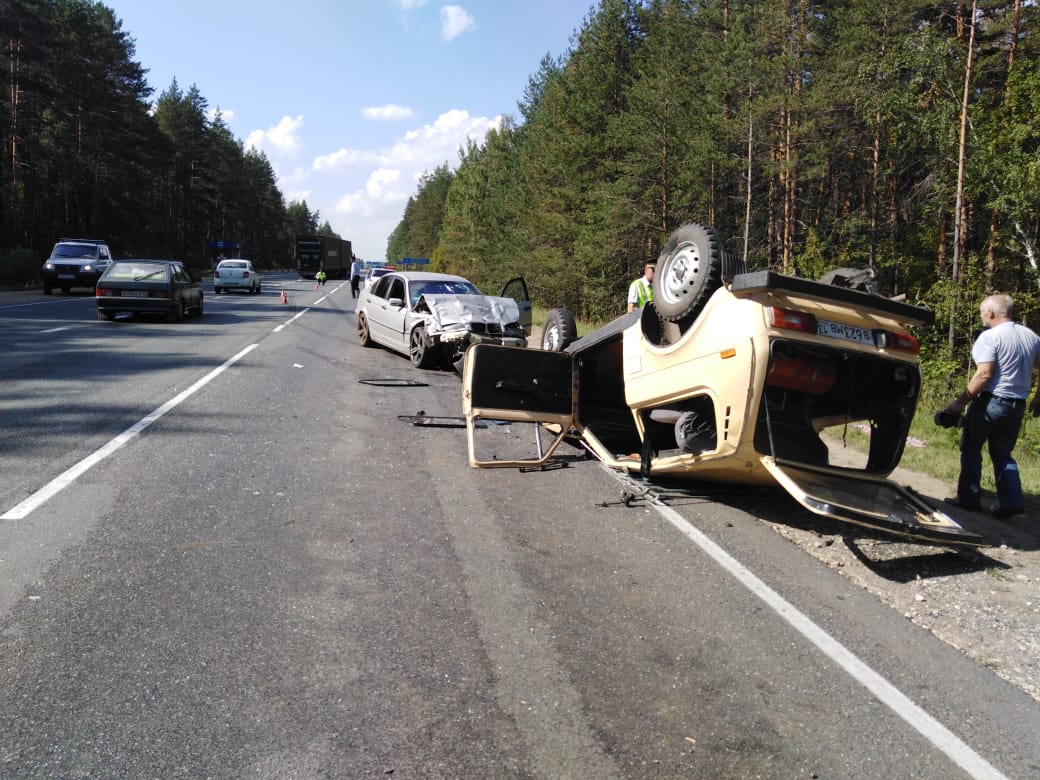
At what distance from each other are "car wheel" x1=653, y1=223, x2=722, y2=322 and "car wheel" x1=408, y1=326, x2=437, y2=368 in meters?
8.07

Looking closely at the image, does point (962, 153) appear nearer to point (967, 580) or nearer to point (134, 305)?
point (967, 580)

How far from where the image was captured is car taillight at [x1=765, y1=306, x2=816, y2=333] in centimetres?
494

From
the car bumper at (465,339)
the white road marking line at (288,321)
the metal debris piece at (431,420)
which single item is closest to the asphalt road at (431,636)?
the metal debris piece at (431,420)

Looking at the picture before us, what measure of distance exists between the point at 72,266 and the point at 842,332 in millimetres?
30263

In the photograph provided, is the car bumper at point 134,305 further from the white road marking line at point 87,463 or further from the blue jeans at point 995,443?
the blue jeans at point 995,443

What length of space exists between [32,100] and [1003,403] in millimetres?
49069

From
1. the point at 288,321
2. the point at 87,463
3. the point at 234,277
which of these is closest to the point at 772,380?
the point at 87,463

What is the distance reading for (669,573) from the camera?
470 cm

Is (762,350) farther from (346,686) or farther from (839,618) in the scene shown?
(346,686)

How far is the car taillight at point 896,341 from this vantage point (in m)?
5.25

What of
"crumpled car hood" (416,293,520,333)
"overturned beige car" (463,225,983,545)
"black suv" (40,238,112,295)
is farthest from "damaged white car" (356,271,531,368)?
"black suv" (40,238,112,295)

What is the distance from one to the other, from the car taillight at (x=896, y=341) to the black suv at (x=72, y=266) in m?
29.1

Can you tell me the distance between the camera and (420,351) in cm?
1417

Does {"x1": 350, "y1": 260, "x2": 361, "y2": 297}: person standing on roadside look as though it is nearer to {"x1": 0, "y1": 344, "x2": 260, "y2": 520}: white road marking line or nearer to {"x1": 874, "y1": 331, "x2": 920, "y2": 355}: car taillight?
{"x1": 0, "y1": 344, "x2": 260, "y2": 520}: white road marking line
